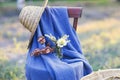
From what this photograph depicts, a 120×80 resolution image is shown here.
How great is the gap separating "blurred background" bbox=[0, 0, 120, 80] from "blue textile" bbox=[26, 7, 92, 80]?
0.89 meters

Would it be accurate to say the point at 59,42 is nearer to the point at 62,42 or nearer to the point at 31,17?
the point at 62,42

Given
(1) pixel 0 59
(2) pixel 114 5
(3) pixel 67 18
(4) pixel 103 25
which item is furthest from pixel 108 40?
(2) pixel 114 5

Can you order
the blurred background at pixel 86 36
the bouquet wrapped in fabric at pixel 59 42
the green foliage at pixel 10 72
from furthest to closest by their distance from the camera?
the blurred background at pixel 86 36, the green foliage at pixel 10 72, the bouquet wrapped in fabric at pixel 59 42

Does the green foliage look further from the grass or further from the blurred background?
the grass

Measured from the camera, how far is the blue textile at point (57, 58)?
2920mm

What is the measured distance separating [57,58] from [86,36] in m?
3.16

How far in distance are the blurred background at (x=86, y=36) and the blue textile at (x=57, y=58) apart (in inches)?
35.0

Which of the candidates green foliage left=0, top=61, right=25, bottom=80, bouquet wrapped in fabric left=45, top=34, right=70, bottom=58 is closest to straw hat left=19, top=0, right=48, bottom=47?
bouquet wrapped in fabric left=45, top=34, right=70, bottom=58

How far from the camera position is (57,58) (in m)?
3.05

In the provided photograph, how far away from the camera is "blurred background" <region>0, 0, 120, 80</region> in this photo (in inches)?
173

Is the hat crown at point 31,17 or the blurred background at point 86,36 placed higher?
the hat crown at point 31,17

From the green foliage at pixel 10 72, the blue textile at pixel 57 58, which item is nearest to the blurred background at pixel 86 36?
the green foliage at pixel 10 72

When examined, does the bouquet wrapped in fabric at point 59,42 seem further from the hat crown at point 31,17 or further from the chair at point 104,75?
the chair at point 104,75

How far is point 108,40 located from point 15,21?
2086 mm
